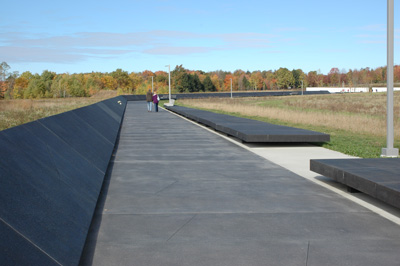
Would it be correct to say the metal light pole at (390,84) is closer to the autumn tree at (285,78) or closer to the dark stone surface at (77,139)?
the dark stone surface at (77,139)

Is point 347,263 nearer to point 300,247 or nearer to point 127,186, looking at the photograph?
point 300,247

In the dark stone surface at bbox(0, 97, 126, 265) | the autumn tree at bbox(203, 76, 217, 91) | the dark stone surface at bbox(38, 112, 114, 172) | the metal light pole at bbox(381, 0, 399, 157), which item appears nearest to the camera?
the dark stone surface at bbox(0, 97, 126, 265)

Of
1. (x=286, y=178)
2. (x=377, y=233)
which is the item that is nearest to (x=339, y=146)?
(x=286, y=178)

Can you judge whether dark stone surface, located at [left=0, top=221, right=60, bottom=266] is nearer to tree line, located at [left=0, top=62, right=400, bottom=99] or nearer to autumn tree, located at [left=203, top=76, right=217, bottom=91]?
tree line, located at [left=0, top=62, right=400, bottom=99]

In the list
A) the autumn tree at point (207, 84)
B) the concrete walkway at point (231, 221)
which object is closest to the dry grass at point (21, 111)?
the concrete walkway at point (231, 221)

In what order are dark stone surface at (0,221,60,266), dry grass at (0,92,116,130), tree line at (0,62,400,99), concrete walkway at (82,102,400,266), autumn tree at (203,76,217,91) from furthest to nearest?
1. autumn tree at (203,76,217,91)
2. tree line at (0,62,400,99)
3. dry grass at (0,92,116,130)
4. concrete walkway at (82,102,400,266)
5. dark stone surface at (0,221,60,266)

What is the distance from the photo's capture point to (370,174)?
284 inches

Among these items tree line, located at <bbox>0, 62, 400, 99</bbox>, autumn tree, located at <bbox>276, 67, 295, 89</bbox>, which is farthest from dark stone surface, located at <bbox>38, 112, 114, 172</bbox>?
autumn tree, located at <bbox>276, 67, 295, 89</bbox>

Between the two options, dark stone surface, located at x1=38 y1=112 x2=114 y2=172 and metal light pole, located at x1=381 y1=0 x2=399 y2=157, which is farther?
metal light pole, located at x1=381 y1=0 x2=399 y2=157

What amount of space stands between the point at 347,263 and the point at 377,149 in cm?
997

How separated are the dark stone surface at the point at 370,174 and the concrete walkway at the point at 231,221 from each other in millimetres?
262

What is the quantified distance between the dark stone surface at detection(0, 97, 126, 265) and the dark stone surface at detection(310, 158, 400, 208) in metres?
3.77

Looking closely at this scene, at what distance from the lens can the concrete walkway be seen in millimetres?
4742

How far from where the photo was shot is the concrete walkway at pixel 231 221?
4.74 m
